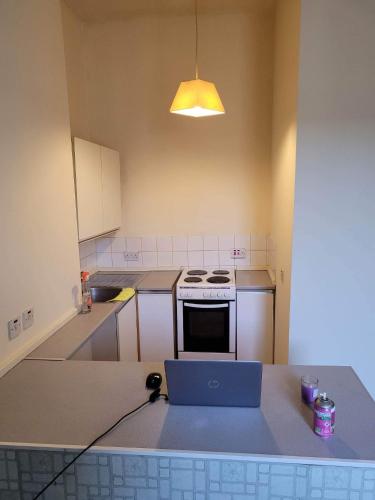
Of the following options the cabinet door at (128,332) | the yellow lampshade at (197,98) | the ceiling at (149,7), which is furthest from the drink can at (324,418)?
the ceiling at (149,7)

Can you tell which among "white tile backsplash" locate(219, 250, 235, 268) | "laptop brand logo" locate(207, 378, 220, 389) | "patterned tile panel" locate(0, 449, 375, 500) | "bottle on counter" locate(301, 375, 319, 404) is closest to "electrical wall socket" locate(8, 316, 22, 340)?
"patterned tile panel" locate(0, 449, 375, 500)

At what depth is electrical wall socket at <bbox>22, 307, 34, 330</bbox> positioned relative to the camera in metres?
1.85

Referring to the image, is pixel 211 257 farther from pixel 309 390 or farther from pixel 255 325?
pixel 309 390

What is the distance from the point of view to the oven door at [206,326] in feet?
10.3

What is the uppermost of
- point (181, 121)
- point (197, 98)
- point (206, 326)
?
point (181, 121)

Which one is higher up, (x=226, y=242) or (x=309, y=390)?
(x=226, y=242)

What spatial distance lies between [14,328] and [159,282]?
63.9 inches

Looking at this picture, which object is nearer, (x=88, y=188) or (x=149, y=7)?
(x=88, y=188)

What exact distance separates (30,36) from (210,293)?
7.02 ft

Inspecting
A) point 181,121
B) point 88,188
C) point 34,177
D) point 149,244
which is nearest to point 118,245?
point 149,244

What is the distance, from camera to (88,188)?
275cm

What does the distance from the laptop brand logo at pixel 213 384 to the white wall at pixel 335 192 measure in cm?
127

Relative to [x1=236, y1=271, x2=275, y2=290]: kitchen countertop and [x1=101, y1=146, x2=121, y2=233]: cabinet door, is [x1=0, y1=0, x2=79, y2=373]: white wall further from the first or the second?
[x1=236, y1=271, x2=275, y2=290]: kitchen countertop

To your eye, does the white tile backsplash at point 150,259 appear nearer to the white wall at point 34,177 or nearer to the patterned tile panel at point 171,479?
the white wall at point 34,177
